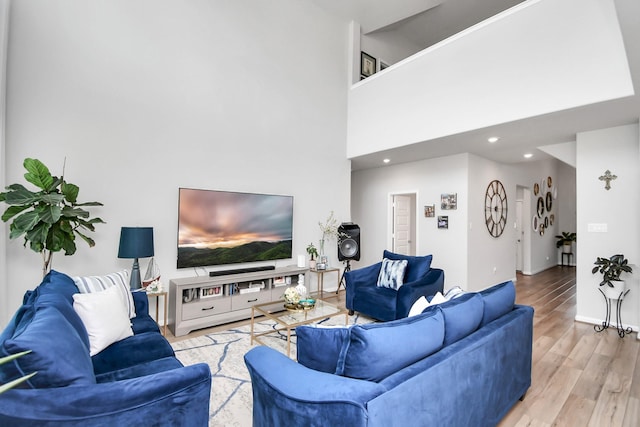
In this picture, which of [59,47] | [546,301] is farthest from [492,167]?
[59,47]

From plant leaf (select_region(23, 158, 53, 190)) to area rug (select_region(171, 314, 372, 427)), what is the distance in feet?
6.21

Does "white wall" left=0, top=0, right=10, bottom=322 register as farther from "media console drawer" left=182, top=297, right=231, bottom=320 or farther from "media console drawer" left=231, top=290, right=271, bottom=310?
"media console drawer" left=231, top=290, right=271, bottom=310

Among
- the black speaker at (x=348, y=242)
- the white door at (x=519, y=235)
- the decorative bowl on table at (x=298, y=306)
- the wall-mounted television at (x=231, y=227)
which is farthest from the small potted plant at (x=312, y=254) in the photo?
the white door at (x=519, y=235)

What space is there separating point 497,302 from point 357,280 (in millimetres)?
2157

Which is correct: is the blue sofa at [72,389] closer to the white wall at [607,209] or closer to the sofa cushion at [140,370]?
the sofa cushion at [140,370]

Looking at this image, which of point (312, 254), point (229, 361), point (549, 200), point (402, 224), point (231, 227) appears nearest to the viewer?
point (229, 361)

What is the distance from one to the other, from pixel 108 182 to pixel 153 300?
1434mm

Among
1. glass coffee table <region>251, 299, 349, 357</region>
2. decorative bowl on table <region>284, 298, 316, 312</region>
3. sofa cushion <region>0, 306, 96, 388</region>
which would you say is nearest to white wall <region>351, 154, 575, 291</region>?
glass coffee table <region>251, 299, 349, 357</region>

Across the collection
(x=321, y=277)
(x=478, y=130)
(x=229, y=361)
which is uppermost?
(x=478, y=130)

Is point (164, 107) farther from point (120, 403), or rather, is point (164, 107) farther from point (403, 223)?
point (403, 223)

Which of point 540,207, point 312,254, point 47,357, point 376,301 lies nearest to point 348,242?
point 312,254

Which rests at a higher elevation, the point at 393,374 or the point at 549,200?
the point at 549,200

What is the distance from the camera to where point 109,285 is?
8.30 feet

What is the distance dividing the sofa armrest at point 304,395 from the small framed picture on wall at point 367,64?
19.5ft
